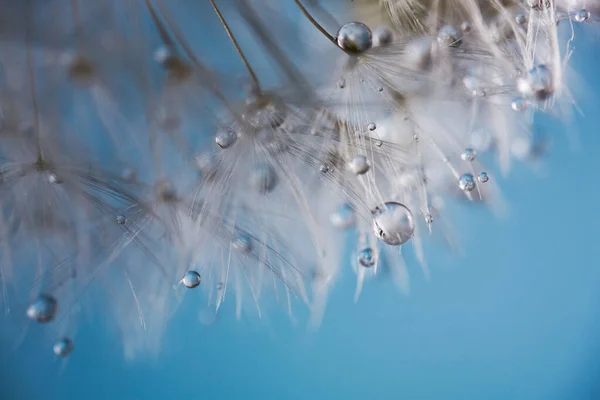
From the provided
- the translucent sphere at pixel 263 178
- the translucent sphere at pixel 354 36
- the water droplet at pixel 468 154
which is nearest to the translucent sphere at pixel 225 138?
the translucent sphere at pixel 263 178

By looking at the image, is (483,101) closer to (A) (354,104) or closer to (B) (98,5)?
(A) (354,104)

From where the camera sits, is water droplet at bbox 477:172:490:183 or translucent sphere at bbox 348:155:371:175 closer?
translucent sphere at bbox 348:155:371:175

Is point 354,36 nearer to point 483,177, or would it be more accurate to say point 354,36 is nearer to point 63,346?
point 483,177

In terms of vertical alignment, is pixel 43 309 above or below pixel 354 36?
below

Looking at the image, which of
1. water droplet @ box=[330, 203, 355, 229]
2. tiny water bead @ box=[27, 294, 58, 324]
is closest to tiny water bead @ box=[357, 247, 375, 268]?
water droplet @ box=[330, 203, 355, 229]

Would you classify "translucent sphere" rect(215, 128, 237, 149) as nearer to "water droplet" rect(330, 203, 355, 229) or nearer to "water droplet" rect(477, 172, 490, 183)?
"water droplet" rect(330, 203, 355, 229)

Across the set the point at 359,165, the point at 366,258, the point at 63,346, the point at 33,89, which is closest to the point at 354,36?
the point at 359,165

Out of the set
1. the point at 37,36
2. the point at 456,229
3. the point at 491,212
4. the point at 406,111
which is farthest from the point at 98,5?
the point at 491,212
